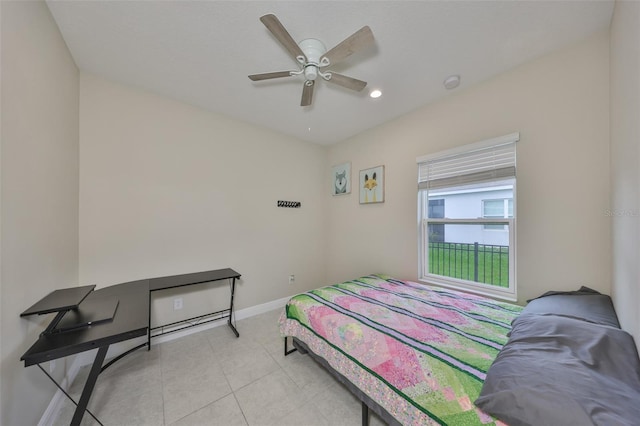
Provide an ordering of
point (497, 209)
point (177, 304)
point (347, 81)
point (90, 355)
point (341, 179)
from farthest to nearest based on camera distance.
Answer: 1. point (341, 179)
2. point (177, 304)
3. point (497, 209)
4. point (90, 355)
5. point (347, 81)

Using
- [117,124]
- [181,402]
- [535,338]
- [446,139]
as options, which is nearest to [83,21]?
[117,124]

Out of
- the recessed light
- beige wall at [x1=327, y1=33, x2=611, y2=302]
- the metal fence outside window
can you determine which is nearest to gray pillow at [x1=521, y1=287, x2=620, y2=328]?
beige wall at [x1=327, y1=33, x2=611, y2=302]

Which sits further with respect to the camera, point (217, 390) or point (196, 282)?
point (196, 282)

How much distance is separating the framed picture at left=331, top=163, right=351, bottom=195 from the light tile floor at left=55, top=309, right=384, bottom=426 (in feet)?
7.88

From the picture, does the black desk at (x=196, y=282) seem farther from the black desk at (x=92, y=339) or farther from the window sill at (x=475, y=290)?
the window sill at (x=475, y=290)

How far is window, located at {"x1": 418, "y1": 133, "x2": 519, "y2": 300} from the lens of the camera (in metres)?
2.12

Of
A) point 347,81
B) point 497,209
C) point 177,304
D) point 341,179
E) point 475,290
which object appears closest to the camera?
point 347,81

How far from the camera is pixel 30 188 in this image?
130cm

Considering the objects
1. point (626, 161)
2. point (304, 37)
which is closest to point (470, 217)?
point (626, 161)

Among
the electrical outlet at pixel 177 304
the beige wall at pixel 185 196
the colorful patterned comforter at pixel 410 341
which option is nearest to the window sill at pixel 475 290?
the colorful patterned comforter at pixel 410 341

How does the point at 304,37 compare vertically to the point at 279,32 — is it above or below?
above

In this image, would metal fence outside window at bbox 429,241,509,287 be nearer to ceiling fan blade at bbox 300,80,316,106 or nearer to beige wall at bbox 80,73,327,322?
beige wall at bbox 80,73,327,322

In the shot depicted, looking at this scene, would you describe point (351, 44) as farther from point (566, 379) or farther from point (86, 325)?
point (86, 325)

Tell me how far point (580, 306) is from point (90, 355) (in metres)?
3.97
